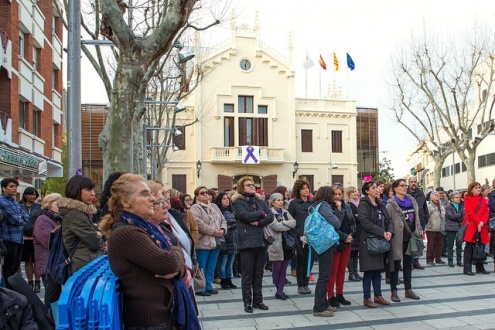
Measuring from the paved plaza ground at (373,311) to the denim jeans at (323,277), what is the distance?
0.20 meters

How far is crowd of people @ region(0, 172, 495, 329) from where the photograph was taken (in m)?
3.17

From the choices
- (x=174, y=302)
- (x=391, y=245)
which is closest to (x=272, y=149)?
(x=391, y=245)

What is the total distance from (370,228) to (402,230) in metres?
0.87

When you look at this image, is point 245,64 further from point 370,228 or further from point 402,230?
point 370,228

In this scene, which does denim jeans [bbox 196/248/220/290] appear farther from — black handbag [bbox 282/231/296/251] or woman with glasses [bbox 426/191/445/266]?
woman with glasses [bbox 426/191/445/266]

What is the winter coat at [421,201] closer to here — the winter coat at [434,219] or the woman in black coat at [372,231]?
the winter coat at [434,219]

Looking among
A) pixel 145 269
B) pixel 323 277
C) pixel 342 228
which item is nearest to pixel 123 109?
pixel 342 228

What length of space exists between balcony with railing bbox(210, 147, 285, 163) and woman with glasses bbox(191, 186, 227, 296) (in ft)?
90.9

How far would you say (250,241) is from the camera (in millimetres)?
7348

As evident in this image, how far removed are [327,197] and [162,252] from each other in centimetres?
460

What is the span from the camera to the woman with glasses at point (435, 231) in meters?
12.0

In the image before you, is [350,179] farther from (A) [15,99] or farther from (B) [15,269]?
(B) [15,269]

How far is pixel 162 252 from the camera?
10.1ft

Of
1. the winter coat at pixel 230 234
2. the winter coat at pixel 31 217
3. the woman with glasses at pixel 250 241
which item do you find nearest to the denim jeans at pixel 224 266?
the winter coat at pixel 230 234
